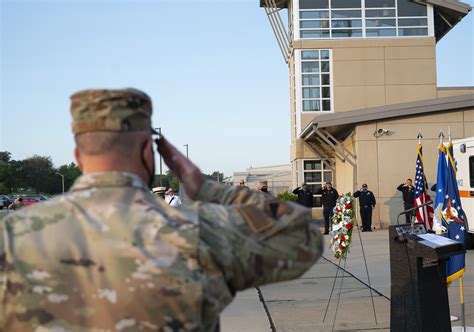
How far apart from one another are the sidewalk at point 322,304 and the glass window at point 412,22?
1730cm

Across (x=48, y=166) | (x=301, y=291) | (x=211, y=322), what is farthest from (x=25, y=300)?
(x=48, y=166)

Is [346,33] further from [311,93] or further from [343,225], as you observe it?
[343,225]

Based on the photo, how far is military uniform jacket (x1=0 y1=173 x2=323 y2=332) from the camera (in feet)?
5.41

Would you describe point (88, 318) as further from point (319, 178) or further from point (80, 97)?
point (319, 178)

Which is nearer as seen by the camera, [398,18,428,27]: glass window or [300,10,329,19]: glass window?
[300,10,329,19]: glass window

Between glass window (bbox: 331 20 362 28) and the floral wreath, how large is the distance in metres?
19.7

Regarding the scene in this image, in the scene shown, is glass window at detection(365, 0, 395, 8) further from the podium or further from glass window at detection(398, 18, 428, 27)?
the podium

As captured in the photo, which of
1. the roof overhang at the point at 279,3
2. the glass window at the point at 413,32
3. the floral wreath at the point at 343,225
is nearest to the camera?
the floral wreath at the point at 343,225

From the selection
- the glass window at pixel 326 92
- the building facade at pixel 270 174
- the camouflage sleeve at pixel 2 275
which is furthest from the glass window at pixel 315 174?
the building facade at pixel 270 174

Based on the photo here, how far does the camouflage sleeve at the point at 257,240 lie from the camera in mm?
1682

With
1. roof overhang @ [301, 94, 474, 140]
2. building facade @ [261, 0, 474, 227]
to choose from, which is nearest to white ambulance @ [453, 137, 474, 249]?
roof overhang @ [301, 94, 474, 140]

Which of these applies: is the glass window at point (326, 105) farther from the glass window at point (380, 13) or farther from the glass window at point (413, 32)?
the glass window at point (413, 32)

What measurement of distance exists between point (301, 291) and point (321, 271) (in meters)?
2.06

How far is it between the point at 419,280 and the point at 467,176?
8.91 meters
